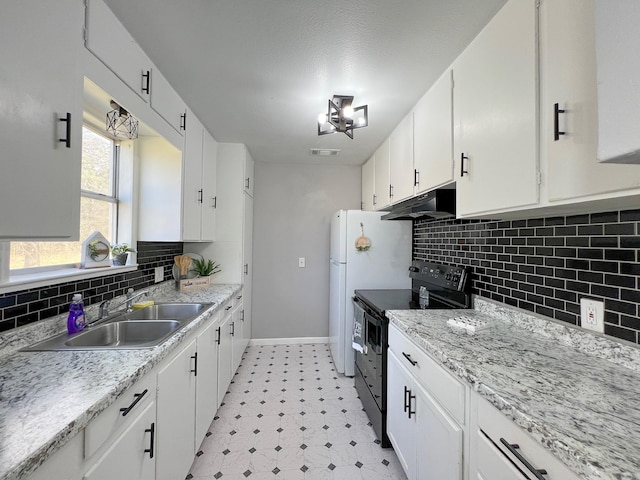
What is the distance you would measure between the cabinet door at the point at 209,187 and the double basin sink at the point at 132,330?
2.51ft

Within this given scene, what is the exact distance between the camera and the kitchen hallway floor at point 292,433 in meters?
1.62

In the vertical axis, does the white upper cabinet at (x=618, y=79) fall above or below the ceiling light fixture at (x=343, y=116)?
below

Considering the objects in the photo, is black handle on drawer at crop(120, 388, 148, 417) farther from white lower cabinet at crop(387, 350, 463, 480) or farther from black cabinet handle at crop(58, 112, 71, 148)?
white lower cabinet at crop(387, 350, 463, 480)

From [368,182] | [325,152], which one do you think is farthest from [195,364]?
[368,182]

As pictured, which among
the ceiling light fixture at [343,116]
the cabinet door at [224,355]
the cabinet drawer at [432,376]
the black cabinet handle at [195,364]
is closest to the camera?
the cabinet drawer at [432,376]

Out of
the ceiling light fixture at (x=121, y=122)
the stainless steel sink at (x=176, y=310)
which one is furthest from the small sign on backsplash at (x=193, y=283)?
the ceiling light fixture at (x=121, y=122)

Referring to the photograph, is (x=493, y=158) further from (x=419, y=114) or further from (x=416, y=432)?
(x=416, y=432)

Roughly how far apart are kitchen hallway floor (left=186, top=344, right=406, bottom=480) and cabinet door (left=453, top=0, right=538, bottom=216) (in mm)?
1627

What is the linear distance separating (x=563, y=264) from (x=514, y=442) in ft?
2.87

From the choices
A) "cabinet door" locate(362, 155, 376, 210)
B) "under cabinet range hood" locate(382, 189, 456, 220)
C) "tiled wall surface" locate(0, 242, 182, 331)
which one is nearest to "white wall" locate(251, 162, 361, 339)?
"cabinet door" locate(362, 155, 376, 210)

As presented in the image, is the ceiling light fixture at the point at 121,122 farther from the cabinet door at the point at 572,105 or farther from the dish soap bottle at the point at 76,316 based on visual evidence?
the cabinet door at the point at 572,105

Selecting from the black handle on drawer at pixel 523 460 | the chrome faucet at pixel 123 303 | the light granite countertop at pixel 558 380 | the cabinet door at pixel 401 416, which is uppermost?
the chrome faucet at pixel 123 303

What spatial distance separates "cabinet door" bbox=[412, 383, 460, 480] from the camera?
3.37ft

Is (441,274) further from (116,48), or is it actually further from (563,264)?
(116,48)
